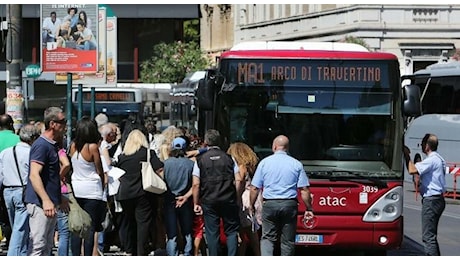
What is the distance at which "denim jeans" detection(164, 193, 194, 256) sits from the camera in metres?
13.4

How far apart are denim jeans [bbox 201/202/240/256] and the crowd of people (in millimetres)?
12

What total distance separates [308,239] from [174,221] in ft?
5.87

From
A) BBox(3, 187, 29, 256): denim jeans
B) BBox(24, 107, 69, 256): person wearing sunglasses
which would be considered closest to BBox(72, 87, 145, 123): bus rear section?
BBox(3, 187, 29, 256): denim jeans

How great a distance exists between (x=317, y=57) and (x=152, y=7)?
4032 centimetres

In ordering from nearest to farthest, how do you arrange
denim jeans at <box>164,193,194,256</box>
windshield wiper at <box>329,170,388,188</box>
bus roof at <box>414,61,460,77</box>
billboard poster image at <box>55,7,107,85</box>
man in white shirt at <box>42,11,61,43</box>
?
denim jeans at <box>164,193,194,256</box> < windshield wiper at <box>329,170,388,188</box> < man in white shirt at <box>42,11,61,43</box> < billboard poster image at <box>55,7,107,85</box> < bus roof at <box>414,61,460,77</box>

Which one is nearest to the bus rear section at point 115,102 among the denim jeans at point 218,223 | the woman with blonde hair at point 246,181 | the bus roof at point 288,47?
the bus roof at point 288,47

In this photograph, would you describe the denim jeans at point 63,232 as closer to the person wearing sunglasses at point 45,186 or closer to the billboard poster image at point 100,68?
the person wearing sunglasses at point 45,186

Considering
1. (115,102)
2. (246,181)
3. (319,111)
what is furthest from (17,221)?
(115,102)

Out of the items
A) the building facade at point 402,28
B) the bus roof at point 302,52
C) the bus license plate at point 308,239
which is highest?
the building facade at point 402,28

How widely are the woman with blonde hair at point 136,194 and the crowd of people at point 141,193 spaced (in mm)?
13

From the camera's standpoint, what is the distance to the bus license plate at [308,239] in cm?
1377

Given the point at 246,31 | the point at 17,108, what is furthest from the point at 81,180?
the point at 246,31

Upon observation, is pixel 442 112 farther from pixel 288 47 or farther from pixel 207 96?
pixel 207 96

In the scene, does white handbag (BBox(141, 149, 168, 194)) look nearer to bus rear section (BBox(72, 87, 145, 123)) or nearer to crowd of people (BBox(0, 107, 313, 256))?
crowd of people (BBox(0, 107, 313, 256))
